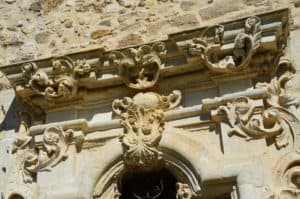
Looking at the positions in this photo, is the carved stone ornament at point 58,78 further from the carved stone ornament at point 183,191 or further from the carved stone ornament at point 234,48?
the carved stone ornament at point 183,191

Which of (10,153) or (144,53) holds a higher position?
(144,53)

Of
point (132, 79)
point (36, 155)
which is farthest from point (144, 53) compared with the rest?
point (36, 155)

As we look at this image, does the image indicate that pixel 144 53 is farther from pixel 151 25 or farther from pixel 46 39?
pixel 46 39

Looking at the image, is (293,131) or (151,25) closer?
(293,131)

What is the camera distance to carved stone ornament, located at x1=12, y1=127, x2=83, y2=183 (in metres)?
4.45

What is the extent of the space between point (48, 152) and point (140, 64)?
869mm

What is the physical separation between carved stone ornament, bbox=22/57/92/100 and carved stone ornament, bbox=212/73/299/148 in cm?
105

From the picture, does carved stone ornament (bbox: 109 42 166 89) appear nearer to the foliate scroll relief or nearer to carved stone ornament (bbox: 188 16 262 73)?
the foliate scroll relief

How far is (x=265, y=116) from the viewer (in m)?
4.11

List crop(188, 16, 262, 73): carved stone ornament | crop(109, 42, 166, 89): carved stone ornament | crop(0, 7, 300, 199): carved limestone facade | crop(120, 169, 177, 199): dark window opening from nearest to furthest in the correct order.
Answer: crop(0, 7, 300, 199): carved limestone facade, crop(188, 16, 262, 73): carved stone ornament, crop(120, 169, 177, 199): dark window opening, crop(109, 42, 166, 89): carved stone ornament

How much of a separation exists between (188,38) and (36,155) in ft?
4.31

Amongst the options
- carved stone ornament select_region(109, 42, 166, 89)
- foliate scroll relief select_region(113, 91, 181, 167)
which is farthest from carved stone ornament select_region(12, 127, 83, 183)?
carved stone ornament select_region(109, 42, 166, 89)

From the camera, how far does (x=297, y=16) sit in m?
4.53

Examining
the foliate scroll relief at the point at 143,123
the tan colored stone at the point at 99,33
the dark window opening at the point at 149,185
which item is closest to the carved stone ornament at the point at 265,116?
the foliate scroll relief at the point at 143,123
